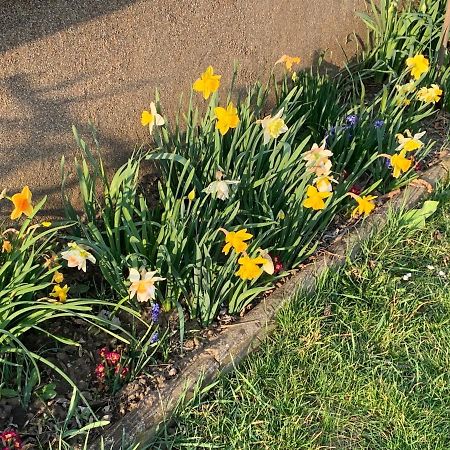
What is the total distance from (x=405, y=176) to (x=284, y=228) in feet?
3.04

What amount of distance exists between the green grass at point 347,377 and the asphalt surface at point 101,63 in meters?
1.00

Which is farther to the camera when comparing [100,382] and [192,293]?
[192,293]

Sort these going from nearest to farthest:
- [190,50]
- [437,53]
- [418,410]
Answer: [418,410], [190,50], [437,53]

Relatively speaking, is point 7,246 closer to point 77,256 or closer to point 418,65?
point 77,256

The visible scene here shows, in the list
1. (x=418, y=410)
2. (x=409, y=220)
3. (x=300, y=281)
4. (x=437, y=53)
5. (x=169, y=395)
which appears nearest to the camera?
(x=169, y=395)

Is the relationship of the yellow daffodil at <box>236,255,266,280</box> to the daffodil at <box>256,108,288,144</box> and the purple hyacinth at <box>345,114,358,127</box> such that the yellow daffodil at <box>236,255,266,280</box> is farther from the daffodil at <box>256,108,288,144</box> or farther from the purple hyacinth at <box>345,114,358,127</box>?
the purple hyacinth at <box>345,114,358,127</box>

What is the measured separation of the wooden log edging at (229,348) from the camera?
1959 mm

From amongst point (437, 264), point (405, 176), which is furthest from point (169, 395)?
point (405, 176)

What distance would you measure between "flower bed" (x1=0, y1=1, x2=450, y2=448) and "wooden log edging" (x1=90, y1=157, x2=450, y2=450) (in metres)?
0.06

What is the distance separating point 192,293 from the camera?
2.31m

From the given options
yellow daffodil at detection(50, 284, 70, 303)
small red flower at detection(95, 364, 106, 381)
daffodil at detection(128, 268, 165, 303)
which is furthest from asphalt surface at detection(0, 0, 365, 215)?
small red flower at detection(95, 364, 106, 381)

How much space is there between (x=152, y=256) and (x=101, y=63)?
2.55 feet

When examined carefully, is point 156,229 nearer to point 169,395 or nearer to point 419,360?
point 169,395

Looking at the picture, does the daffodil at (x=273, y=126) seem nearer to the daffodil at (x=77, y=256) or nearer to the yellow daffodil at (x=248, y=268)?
the yellow daffodil at (x=248, y=268)
